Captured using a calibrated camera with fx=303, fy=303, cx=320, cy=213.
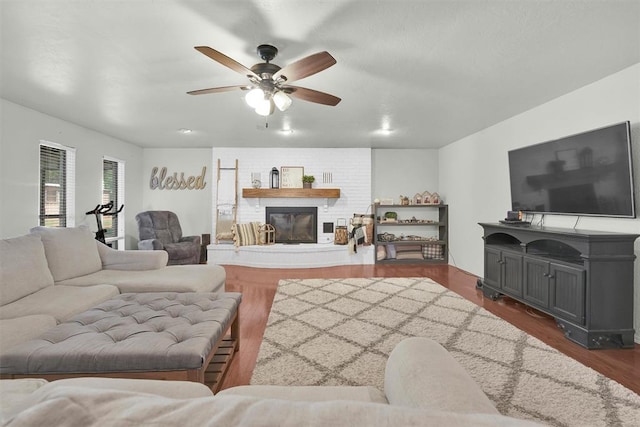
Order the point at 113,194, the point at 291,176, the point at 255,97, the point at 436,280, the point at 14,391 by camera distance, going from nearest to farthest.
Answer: the point at 14,391
the point at 255,97
the point at 436,280
the point at 113,194
the point at 291,176

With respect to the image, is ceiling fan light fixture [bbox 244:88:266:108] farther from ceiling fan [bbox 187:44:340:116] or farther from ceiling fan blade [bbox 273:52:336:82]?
ceiling fan blade [bbox 273:52:336:82]

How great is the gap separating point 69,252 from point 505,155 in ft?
16.9

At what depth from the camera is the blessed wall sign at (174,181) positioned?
245 inches

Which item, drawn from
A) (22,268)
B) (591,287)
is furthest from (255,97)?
(591,287)

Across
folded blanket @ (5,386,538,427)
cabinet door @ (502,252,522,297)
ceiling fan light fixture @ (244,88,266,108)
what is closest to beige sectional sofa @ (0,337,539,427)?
folded blanket @ (5,386,538,427)

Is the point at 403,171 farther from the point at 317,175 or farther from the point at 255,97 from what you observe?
the point at 255,97

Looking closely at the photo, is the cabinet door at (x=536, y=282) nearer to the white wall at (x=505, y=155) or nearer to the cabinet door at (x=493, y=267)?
the cabinet door at (x=493, y=267)

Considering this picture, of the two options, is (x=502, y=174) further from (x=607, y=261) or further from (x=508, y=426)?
(x=508, y=426)

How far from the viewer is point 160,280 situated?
2.63m

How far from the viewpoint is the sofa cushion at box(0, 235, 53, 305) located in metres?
2.10

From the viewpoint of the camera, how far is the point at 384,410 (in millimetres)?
417

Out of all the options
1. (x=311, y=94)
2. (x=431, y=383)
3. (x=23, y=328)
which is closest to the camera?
(x=431, y=383)

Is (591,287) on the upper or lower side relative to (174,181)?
lower

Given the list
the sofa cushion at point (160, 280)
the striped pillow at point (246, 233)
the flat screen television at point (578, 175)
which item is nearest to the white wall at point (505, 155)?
the flat screen television at point (578, 175)
